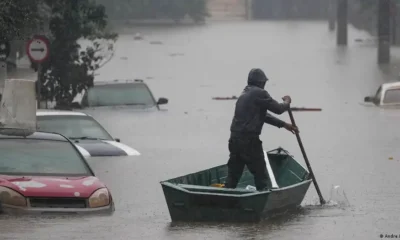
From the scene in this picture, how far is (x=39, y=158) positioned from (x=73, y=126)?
626 centimetres

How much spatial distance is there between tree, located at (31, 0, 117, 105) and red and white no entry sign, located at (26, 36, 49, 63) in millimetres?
3051

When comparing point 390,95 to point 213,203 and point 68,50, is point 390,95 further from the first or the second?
point 213,203

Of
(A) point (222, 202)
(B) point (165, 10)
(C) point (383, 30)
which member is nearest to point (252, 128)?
(A) point (222, 202)

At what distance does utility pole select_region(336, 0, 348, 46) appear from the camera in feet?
261

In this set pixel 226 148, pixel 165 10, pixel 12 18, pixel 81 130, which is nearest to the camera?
pixel 12 18

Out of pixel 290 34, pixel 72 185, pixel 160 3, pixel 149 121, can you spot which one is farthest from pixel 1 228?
pixel 160 3

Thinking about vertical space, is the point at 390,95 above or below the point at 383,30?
above

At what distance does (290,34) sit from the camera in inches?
4771

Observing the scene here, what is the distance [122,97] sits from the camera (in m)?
31.0

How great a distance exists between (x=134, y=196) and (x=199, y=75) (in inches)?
1685

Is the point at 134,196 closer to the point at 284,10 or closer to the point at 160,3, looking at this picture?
the point at 160,3

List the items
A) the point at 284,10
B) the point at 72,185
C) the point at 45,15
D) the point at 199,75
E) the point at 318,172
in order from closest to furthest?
1. the point at 72,185
2. the point at 318,172
3. the point at 45,15
4. the point at 199,75
5. the point at 284,10

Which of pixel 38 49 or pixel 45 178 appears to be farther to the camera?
pixel 38 49

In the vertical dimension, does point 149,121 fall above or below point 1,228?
below
